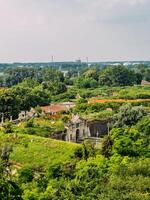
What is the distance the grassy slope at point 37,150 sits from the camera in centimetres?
3089

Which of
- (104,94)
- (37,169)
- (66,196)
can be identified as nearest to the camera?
(66,196)

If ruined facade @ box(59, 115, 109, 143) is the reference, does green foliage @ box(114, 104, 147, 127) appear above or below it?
above

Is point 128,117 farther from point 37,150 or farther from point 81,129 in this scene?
point 37,150

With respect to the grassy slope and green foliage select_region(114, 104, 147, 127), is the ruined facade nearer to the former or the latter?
green foliage select_region(114, 104, 147, 127)

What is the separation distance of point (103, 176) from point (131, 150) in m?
6.84

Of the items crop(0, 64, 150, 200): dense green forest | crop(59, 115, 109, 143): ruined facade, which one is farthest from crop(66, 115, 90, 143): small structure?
crop(0, 64, 150, 200): dense green forest

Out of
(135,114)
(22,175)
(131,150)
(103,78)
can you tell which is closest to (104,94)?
(103,78)

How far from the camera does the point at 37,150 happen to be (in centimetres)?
3278

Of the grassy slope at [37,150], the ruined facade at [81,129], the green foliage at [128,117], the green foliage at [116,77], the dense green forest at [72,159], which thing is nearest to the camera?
the dense green forest at [72,159]

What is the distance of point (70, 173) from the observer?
2694cm

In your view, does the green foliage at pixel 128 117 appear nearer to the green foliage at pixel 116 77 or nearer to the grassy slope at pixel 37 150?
the grassy slope at pixel 37 150

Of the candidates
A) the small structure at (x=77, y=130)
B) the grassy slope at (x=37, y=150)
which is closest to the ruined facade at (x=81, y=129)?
the small structure at (x=77, y=130)

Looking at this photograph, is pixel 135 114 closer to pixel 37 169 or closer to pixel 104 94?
pixel 37 169

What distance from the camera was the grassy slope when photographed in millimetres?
30891
